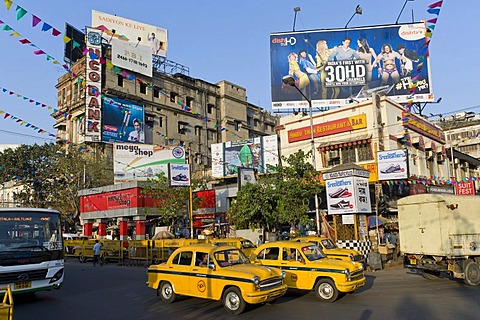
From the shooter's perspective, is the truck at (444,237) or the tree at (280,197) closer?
the truck at (444,237)

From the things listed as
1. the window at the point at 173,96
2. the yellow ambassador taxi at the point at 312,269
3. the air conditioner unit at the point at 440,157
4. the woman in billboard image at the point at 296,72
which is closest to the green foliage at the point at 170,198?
the woman in billboard image at the point at 296,72

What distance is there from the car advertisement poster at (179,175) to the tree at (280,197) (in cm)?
363

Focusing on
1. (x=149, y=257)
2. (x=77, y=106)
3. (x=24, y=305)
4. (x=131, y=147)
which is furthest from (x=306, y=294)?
(x=77, y=106)

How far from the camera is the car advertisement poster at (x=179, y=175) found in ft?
84.1

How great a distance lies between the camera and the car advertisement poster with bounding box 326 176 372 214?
61.8 ft

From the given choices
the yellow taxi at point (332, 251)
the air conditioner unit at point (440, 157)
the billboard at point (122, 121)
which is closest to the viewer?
the yellow taxi at point (332, 251)

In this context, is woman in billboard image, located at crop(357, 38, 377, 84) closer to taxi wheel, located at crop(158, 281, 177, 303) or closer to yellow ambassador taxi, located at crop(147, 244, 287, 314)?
yellow ambassador taxi, located at crop(147, 244, 287, 314)

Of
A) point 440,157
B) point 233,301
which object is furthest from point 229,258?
point 440,157

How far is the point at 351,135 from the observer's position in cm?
2941

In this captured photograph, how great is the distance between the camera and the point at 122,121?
47.9 metres

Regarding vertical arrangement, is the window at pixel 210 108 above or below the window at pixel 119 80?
below

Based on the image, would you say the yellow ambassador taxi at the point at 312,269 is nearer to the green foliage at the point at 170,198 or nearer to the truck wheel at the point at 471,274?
the truck wheel at the point at 471,274

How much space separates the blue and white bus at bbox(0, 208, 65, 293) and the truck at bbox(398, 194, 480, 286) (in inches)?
453

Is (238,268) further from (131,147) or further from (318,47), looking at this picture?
(131,147)
